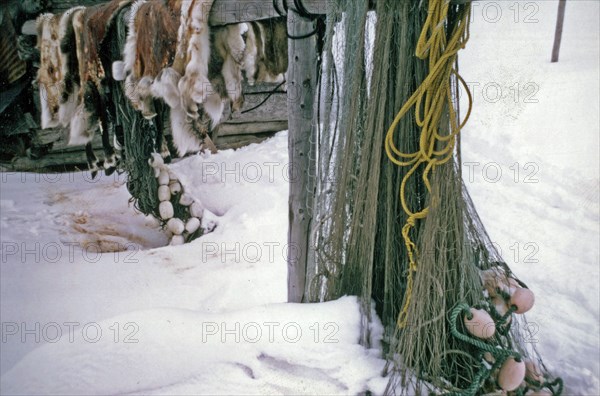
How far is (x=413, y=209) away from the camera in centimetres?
138

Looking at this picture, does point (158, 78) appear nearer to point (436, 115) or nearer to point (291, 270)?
point (291, 270)

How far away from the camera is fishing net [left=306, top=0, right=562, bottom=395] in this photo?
4.15 feet

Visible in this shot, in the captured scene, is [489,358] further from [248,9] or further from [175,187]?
[175,187]

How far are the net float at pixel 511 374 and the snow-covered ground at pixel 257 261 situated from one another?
1.09ft

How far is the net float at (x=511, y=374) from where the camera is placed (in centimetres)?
128

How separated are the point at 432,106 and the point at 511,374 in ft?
2.38

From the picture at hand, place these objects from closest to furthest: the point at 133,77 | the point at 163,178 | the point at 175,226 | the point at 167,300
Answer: the point at 133,77 < the point at 167,300 < the point at 163,178 < the point at 175,226

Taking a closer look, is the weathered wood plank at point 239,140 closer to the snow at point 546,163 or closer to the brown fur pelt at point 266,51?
the snow at point 546,163

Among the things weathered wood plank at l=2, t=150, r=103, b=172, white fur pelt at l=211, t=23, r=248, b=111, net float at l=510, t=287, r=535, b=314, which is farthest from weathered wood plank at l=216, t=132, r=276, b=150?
net float at l=510, t=287, r=535, b=314

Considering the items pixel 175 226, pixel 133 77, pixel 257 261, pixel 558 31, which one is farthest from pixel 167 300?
pixel 558 31

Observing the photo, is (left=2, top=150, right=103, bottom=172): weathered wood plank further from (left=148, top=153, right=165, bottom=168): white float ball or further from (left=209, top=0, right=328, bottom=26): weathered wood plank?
(left=209, top=0, right=328, bottom=26): weathered wood plank

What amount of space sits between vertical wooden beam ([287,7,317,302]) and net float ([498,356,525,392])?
2.56 feet

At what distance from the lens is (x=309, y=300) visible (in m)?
1.73

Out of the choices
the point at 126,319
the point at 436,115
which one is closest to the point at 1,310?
the point at 126,319
